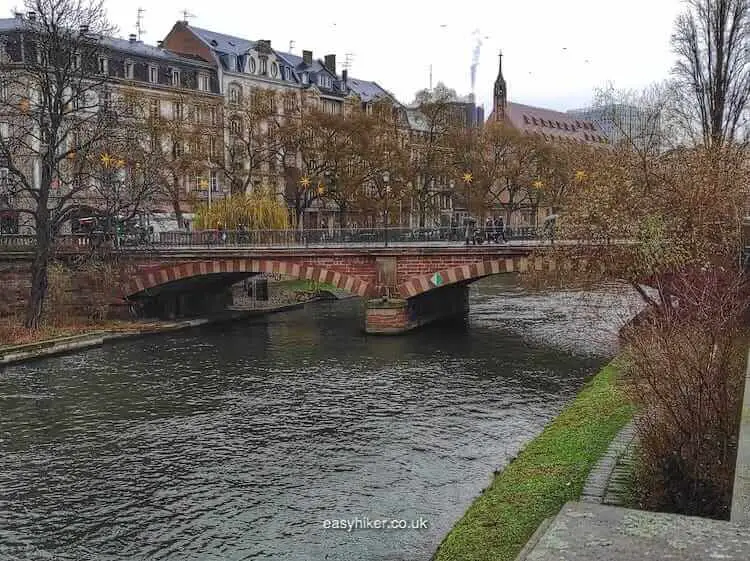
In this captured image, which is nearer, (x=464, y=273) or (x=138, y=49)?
(x=464, y=273)

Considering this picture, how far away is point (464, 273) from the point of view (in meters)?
34.3

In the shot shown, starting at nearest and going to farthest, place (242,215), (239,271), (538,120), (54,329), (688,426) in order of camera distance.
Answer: (688,426)
(54,329)
(239,271)
(242,215)
(538,120)

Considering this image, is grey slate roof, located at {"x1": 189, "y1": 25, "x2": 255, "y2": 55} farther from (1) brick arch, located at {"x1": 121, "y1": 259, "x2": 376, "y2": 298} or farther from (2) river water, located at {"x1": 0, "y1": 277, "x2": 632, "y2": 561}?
(2) river water, located at {"x1": 0, "y1": 277, "x2": 632, "y2": 561}

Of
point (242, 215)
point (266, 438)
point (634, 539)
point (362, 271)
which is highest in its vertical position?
point (242, 215)

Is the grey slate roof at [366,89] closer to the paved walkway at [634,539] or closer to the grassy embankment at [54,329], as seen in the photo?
the grassy embankment at [54,329]

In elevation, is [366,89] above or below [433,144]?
above

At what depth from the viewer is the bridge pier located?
3481cm

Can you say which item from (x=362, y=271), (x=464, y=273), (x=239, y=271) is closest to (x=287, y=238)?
(x=239, y=271)

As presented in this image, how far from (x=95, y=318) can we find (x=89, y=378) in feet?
44.4

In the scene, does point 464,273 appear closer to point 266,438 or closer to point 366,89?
point 266,438

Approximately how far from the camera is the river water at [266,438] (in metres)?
12.7

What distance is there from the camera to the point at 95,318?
3841 cm

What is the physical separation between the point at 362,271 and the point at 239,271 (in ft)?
A: 20.0

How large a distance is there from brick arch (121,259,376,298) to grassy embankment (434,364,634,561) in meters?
19.4
